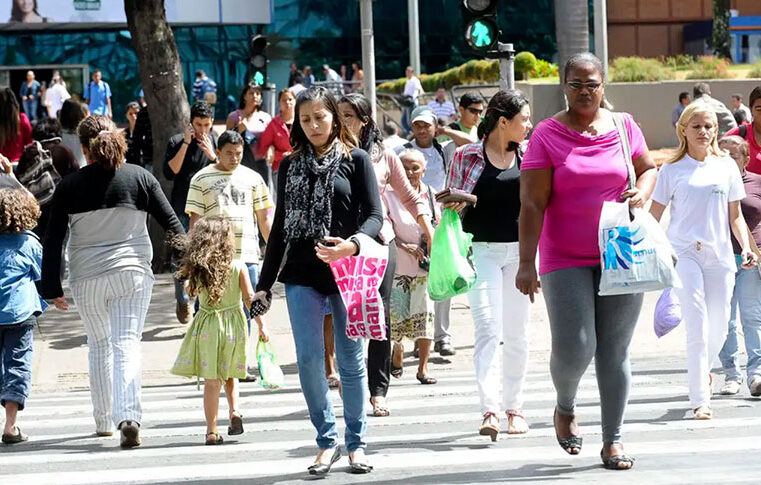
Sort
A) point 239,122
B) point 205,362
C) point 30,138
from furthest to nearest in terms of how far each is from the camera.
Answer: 1. point 239,122
2. point 30,138
3. point 205,362

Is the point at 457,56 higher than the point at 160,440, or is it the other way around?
the point at 457,56

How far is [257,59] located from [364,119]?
15.7 metres

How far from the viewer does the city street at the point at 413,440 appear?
22.5 ft

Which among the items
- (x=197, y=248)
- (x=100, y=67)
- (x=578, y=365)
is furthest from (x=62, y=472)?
(x=100, y=67)

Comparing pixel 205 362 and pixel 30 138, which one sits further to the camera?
pixel 30 138

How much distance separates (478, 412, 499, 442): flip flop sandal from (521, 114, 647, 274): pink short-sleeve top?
56.0 inches

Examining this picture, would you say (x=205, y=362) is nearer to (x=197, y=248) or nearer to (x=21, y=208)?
(x=197, y=248)

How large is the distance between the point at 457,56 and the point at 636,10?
23.2 ft

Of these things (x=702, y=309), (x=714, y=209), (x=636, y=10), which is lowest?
(x=702, y=309)

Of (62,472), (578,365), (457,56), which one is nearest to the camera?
(578,365)

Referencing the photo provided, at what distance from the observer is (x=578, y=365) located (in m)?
6.61

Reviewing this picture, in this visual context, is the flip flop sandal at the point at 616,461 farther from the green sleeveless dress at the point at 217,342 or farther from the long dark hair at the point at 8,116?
the long dark hair at the point at 8,116

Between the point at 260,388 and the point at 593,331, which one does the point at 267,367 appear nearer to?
the point at 260,388

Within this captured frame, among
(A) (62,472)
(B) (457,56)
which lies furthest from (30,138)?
(B) (457,56)
